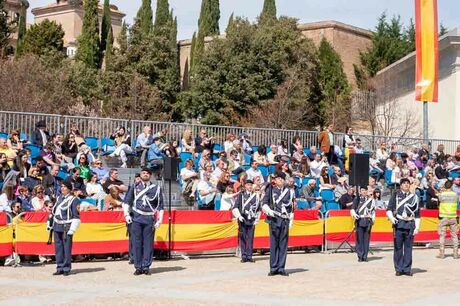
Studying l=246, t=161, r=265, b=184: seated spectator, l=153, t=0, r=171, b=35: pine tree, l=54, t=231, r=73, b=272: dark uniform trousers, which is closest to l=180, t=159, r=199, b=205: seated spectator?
l=246, t=161, r=265, b=184: seated spectator

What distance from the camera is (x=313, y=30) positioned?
7106 cm

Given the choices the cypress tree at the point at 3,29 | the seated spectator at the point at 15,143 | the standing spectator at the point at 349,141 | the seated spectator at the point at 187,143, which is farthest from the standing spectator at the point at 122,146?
the cypress tree at the point at 3,29

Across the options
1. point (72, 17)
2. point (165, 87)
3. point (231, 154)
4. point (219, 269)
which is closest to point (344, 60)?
point (165, 87)

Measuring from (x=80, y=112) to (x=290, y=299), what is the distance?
46245 mm

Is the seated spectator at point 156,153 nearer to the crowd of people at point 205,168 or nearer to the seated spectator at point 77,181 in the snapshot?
the crowd of people at point 205,168

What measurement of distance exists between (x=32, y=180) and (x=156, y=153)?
5.49m

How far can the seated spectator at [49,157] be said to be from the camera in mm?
22875

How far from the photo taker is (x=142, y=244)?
16.7 meters

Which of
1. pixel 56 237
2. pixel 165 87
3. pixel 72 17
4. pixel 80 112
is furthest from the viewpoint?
pixel 72 17

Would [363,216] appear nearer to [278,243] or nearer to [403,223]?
[403,223]

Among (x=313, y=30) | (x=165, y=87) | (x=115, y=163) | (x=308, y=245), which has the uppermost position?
(x=313, y=30)

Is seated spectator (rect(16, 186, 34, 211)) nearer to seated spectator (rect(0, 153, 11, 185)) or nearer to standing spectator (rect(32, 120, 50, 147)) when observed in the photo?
seated spectator (rect(0, 153, 11, 185))

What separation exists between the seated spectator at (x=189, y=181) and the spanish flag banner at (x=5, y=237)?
23.4 feet

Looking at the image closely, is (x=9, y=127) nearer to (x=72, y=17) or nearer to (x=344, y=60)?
(x=344, y=60)
